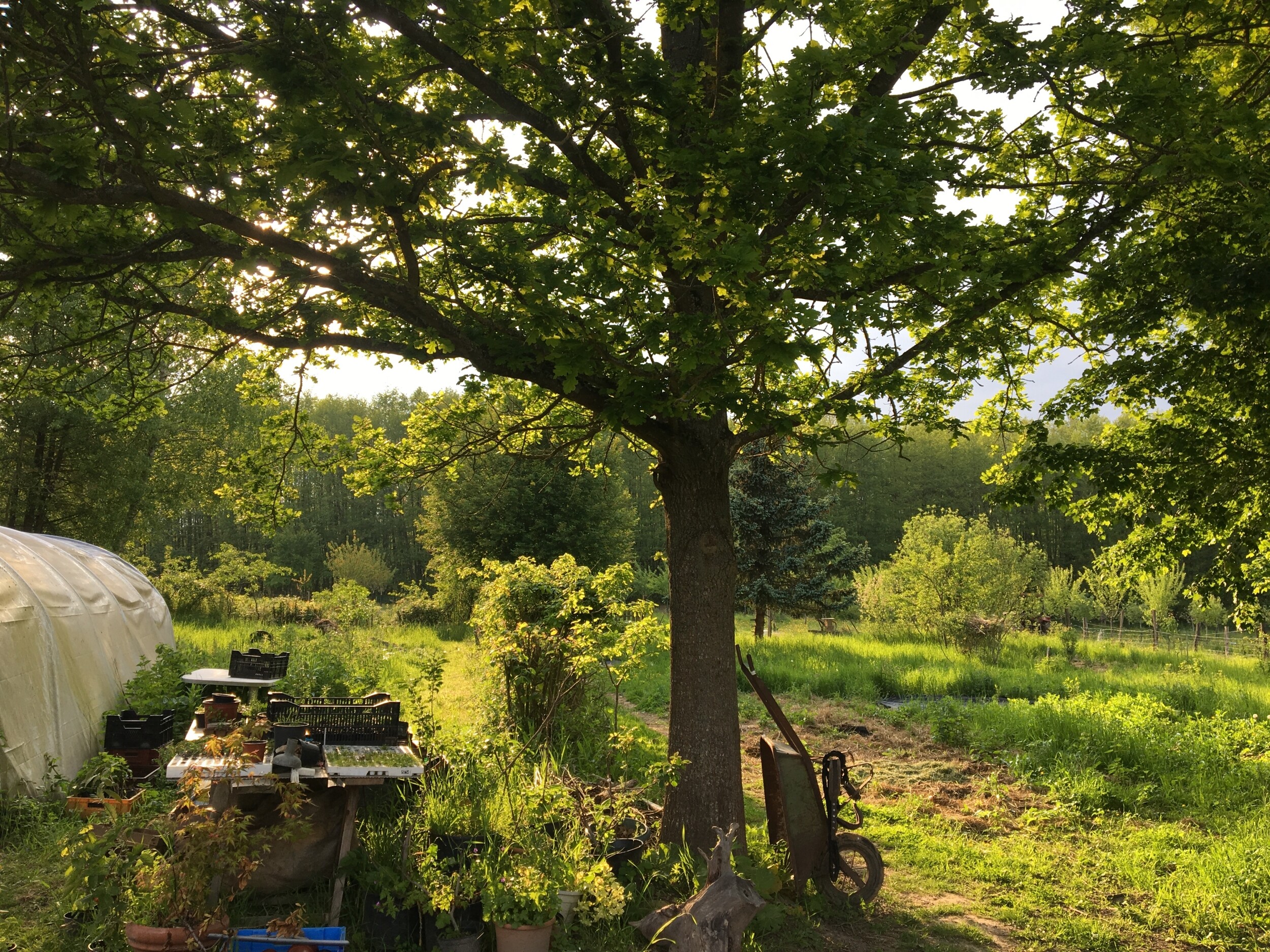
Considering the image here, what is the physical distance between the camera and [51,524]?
20078 millimetres

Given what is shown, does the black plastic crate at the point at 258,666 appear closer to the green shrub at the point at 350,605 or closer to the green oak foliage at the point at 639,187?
the green oak foliage at the point at 639,187

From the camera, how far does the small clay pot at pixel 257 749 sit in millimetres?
4719

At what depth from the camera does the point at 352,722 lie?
546cm

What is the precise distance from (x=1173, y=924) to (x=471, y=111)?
21.7 feet

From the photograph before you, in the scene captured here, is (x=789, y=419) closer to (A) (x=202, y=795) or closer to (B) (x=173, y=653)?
(A) (x=202, y=795)

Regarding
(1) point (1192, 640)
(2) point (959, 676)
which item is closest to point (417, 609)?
(2) point (959, 676)

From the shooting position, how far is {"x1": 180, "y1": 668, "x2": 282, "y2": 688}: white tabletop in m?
8.27

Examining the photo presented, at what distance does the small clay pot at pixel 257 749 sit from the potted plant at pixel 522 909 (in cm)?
152

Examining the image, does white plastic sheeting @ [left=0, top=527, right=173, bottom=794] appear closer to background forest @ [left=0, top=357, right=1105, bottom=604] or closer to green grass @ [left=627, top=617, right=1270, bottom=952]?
background forest @ [left=0, top=357, right=1105, bottom=604]

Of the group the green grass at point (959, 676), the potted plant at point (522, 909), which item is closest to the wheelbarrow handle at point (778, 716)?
the potted plant at point (522, 909)

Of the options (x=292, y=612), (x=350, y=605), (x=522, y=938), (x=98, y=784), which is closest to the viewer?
A: (x=522, y=938)

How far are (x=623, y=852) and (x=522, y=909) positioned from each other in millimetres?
1117

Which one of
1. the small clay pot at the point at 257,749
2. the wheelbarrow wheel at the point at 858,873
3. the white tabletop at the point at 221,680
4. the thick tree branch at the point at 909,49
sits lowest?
the wheelbarrow wheel at the point at 858,873

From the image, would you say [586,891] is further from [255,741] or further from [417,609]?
[417,609]
